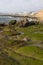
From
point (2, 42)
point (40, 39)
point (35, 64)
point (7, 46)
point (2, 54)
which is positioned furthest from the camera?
point (40, 39)

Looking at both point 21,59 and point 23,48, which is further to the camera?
point 23,48

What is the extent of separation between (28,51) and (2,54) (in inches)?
139

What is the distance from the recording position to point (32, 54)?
105ft

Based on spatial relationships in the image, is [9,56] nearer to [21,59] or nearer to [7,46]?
[21,59]

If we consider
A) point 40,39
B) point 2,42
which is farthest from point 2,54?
point 40,39

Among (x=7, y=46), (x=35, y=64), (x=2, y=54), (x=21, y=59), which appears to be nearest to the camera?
(x=35, y=64)

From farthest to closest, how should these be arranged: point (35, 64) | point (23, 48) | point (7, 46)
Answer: point (7, 46)
point (23, 48)
point (35, 64)

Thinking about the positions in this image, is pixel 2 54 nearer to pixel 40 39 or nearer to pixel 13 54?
pixel 13 54

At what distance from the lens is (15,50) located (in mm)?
34500

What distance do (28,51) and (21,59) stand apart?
3.87 metres

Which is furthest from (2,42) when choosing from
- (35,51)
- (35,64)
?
(35,64)

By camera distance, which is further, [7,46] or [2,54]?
[7,46]

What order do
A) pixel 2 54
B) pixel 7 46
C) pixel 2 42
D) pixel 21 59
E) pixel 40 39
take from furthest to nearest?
pixel 40 39 → pixel 2 42 → pixel 7 46 → pixel 2 54 → pixel 21 59

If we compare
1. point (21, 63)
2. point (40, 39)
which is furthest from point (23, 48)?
point (40, 39)
